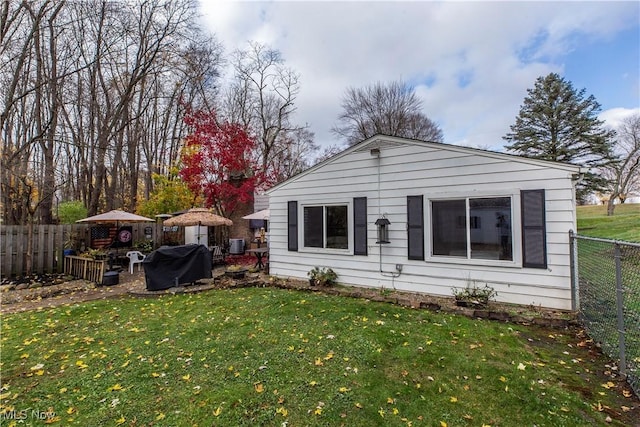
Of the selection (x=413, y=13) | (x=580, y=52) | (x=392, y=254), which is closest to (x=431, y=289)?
(x=392, y=254)

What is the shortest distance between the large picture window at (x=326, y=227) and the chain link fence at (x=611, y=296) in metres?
4.17

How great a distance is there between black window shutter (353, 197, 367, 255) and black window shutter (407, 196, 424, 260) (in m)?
0.98

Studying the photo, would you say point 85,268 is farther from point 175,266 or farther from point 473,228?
point 473,228

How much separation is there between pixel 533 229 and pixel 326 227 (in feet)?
13.5

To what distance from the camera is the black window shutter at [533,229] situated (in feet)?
16.3

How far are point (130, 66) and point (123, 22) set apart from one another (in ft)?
6.80

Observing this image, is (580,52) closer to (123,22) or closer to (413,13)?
(413,13)

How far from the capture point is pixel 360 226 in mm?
6773

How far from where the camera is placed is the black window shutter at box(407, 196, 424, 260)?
6035 mm

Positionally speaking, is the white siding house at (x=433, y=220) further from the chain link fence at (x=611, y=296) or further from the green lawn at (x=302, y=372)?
the green lawn at (x=302, y=372)

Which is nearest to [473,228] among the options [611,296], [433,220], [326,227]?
[433,220]

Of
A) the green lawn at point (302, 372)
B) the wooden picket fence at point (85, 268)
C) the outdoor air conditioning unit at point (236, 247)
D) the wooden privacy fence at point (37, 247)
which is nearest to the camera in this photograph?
the green lawn at point (302, 372)

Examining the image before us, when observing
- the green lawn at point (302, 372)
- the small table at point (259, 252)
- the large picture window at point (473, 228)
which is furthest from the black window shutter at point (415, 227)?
the small table at point (259, 252)

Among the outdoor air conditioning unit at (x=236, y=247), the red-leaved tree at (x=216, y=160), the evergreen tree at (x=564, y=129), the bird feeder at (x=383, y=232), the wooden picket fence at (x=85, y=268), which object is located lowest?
the wooden picket fence at (x=85, y=268)
